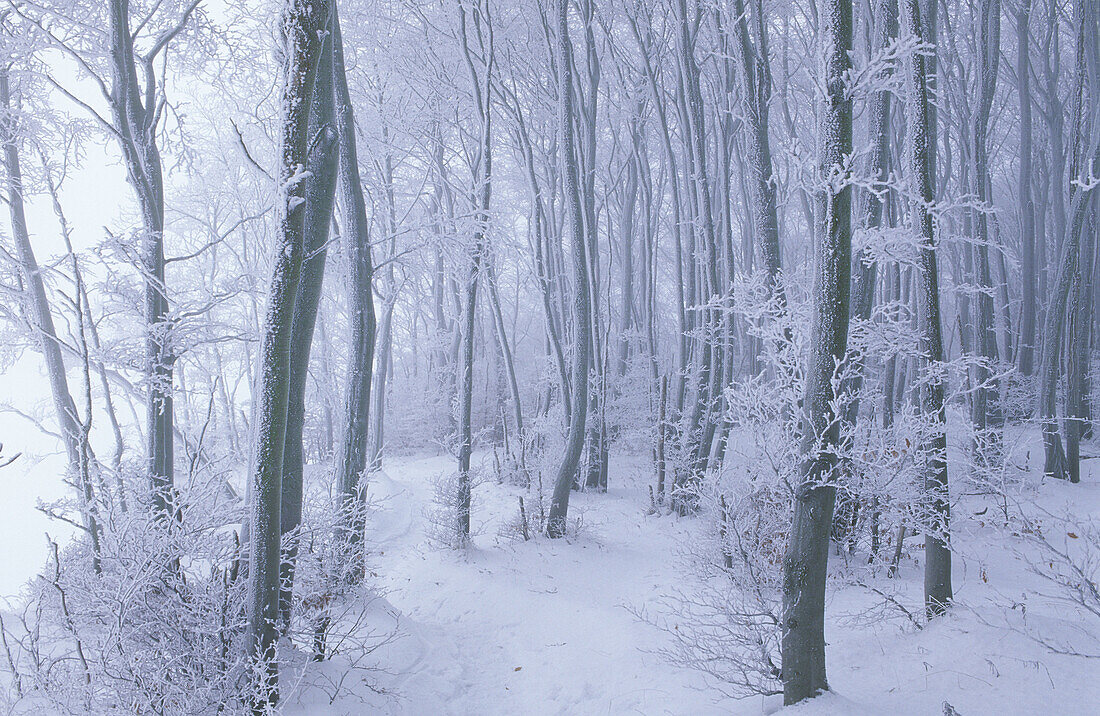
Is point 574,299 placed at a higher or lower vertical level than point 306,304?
higher

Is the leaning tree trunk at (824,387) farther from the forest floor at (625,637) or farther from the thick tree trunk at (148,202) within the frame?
the thick tree trunk at (148,202)

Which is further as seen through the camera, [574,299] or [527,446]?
[527,446]

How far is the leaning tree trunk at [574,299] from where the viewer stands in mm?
7664

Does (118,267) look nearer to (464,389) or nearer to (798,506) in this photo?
(464,389)

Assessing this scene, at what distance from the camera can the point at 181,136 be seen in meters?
5.45

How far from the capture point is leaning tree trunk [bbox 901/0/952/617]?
4.04 meters

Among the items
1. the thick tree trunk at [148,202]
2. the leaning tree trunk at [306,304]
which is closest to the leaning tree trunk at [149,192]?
the thick tree trunk at [148,202]

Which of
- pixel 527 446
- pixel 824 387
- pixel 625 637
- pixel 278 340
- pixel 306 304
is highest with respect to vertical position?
pixel 306 304

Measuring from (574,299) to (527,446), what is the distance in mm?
3104

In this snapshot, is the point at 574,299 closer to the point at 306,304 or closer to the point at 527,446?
the point at 527,446

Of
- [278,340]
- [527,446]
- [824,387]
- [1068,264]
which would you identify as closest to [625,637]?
[824,387]

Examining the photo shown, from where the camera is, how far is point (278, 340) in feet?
9.41

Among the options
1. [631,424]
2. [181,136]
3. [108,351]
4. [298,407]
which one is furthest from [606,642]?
[631,424]

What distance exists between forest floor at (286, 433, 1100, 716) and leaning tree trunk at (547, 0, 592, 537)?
24.6 inches
